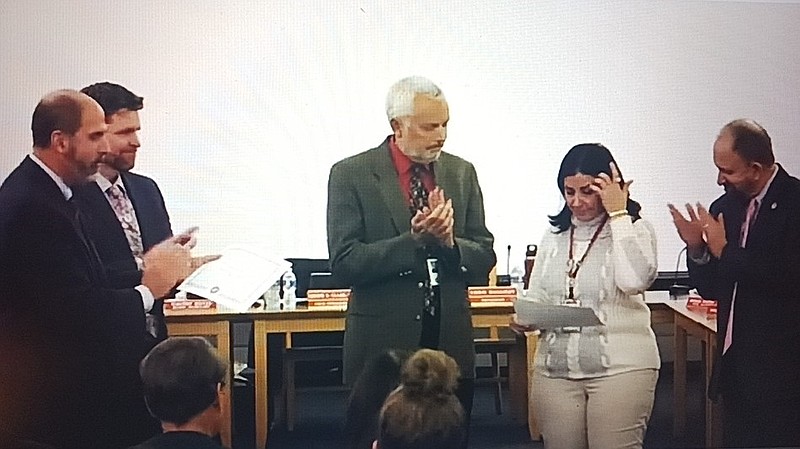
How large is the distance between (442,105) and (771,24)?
3.00 ft

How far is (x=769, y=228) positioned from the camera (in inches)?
86.8

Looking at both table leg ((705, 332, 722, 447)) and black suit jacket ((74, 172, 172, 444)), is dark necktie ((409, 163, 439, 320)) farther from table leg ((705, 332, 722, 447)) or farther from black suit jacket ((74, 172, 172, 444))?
table leg ((705, 332, 722, 447))

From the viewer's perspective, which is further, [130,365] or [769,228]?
[769,228]

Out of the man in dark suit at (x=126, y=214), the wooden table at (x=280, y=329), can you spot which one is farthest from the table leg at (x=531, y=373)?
the man in dark suit at (x=126, y=214)

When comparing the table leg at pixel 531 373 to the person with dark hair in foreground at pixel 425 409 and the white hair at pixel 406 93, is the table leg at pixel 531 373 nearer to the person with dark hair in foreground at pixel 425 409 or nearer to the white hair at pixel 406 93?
the person with dark hair in foreground at pixel 425 409

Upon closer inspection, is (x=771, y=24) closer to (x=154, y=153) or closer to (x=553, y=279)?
(x=553, y=279)

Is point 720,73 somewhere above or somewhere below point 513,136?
above

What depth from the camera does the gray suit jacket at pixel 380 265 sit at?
2.09m

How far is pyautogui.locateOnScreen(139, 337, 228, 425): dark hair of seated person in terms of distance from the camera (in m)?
1.97

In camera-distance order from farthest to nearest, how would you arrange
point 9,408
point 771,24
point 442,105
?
point 771,24 < point 442,105 < point 9,408

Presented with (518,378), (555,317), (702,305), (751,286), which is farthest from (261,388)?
(751,286)

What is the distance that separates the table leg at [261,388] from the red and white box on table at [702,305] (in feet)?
3.50

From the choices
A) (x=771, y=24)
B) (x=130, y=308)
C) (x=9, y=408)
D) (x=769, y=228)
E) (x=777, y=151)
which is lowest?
(x=9, y=408)

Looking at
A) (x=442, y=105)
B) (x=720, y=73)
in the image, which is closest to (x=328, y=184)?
(x=442, y=105)
